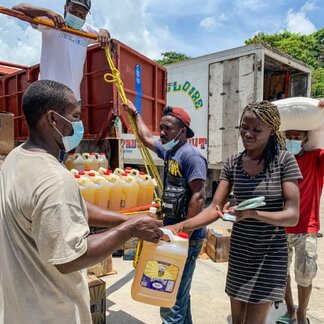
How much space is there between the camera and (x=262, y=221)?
193 cm

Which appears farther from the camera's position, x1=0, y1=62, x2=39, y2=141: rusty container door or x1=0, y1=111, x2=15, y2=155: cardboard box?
x1=0, y1=62, x2=39, y2=141: rusty container door

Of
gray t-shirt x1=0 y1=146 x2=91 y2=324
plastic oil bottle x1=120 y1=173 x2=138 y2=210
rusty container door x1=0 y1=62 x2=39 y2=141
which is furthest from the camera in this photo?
rusty container door x1=0 y1=62 x2=39 y2=141

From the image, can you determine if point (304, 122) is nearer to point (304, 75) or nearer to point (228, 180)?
point (228, 180)

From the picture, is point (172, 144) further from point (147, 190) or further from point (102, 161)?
point (102, 161)

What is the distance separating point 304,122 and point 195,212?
122cm

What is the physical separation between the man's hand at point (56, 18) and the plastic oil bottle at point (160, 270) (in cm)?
204

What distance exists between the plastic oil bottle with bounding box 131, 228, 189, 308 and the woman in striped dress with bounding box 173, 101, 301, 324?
16 centimetres

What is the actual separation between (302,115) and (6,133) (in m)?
2.58

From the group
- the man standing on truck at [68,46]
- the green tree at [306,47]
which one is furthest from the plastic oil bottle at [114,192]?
the green tree at [306,47]

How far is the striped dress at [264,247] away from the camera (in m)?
1.99

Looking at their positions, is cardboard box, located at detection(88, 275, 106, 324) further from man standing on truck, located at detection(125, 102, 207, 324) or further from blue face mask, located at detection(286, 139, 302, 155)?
blue face mask, located at detection(286, 139, 302, 155)

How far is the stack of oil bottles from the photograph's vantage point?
8.84 ft

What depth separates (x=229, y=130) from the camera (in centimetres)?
664

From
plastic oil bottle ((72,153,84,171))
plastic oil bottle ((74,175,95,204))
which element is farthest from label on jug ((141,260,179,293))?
plastic oil bottle ((72,153,84,171))
